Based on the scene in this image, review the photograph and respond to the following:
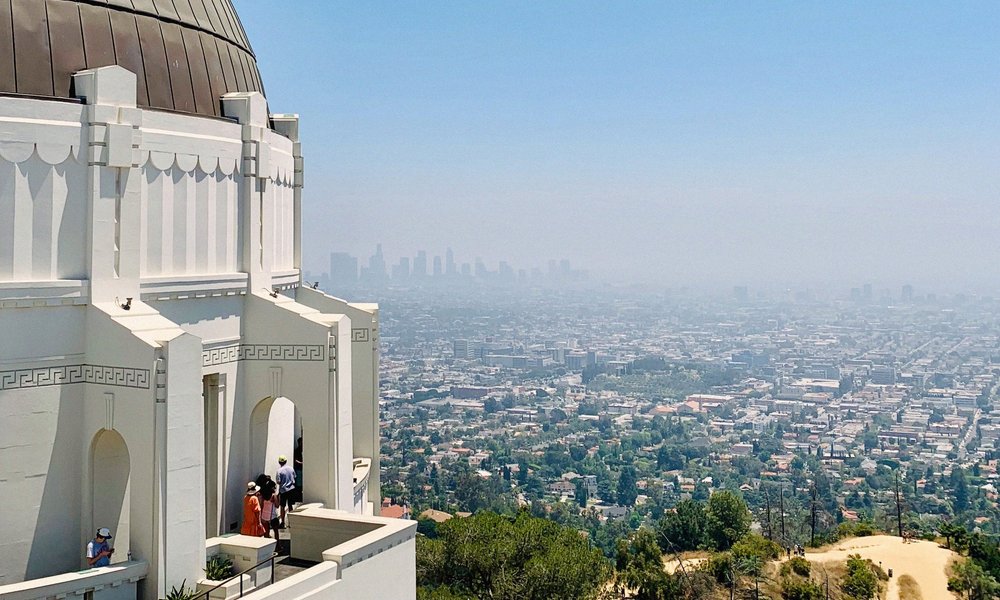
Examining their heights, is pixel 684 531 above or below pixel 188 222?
below

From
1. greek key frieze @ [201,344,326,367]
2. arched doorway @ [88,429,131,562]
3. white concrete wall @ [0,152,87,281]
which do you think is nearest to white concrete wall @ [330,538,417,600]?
arched doorway @ [88,429,131,562]

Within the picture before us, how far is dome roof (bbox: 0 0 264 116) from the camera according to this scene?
10.8 metres

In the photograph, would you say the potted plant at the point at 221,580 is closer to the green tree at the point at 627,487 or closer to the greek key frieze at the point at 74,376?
the greek key frieze at the point at 74,376

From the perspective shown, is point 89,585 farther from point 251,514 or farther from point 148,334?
point 251,514

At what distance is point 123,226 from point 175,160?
51.3 inches

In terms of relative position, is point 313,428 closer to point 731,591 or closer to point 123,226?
point 123,226

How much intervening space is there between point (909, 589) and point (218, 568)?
124 feet

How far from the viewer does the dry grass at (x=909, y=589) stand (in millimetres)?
39306

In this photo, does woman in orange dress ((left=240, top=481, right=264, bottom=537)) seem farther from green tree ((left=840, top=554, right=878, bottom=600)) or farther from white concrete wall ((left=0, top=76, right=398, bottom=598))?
green tree ((left=840, top=554, right=878, bottom=600))

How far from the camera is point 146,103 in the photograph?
11828 mm

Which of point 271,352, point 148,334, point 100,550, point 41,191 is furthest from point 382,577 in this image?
point 41,191

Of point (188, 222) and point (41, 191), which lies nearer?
point (41, 191)

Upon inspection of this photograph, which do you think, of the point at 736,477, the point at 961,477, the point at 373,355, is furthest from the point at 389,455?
the point at 373,355

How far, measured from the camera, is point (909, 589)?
4016 cm
